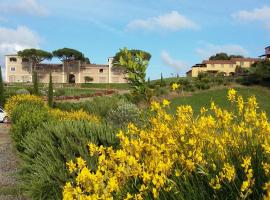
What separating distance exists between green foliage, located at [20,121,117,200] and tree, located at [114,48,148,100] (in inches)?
62.4

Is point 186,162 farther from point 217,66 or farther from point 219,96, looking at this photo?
point 217,66

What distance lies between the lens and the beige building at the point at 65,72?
10056 cm

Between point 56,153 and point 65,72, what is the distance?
96.7 meters

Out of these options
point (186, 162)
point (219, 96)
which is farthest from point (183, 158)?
point (219, 96)

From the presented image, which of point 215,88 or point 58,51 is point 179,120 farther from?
point 58,51

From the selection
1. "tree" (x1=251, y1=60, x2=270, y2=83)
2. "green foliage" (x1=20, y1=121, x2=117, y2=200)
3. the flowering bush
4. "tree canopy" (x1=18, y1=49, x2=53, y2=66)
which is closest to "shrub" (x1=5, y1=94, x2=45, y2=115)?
"green foliage" (x1=20, y1=121, x2=117, y2=200)

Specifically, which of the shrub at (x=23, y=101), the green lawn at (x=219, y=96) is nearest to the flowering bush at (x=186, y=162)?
the shrub at (x=23, y=101)

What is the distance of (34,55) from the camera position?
4227 inches

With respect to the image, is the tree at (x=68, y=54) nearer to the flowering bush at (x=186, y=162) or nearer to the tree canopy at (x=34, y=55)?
the tree canopy at (x=34, y=55)

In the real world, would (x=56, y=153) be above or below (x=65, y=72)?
below

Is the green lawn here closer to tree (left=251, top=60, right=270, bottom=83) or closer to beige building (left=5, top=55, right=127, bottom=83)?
tree (left=251, top=60, right=270, bottom=83)

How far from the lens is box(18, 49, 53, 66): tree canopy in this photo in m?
105

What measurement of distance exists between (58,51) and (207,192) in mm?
109532

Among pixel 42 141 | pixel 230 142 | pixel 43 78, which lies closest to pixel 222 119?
pixel 230 142
